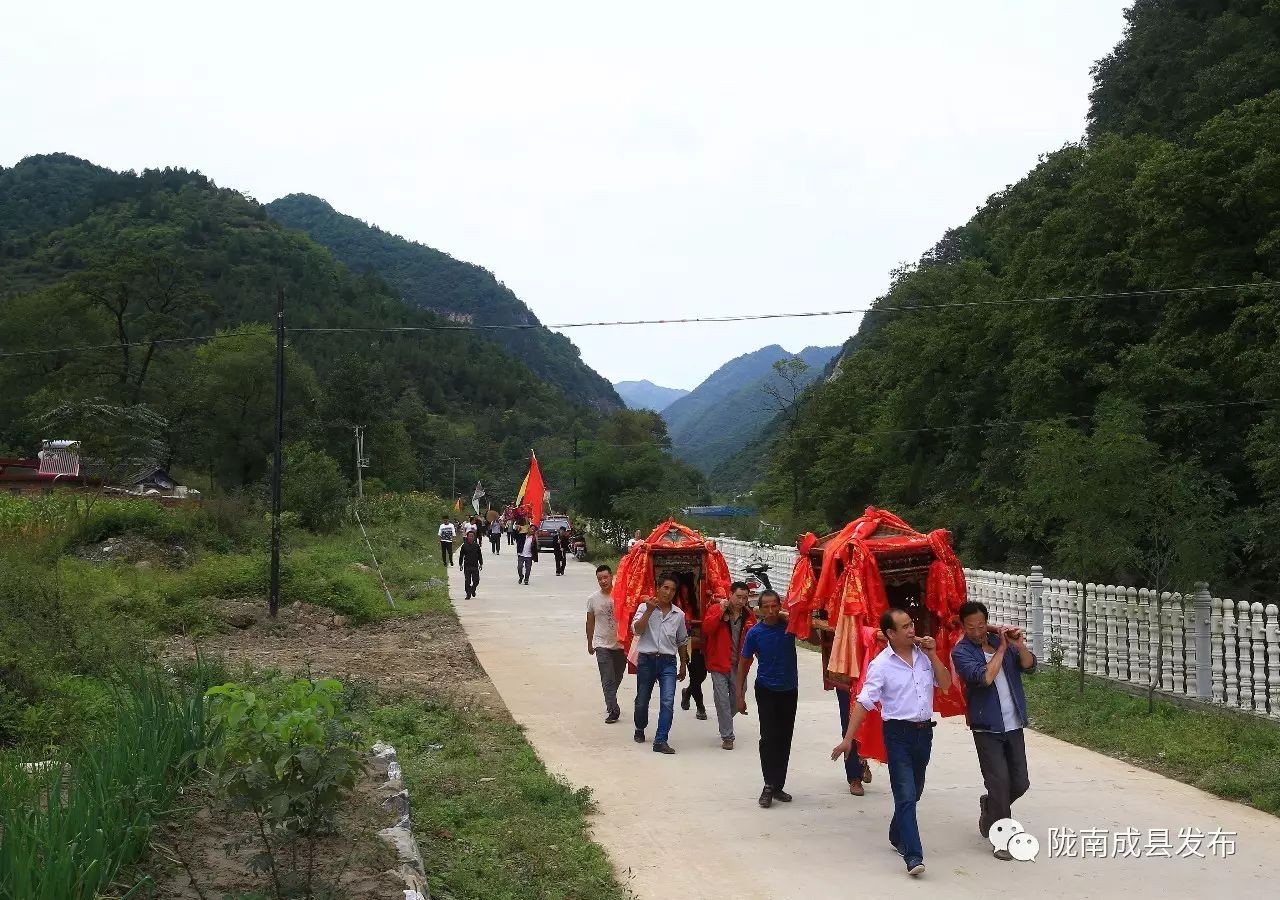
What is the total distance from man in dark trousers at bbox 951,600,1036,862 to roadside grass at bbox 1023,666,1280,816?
2429 millimetres

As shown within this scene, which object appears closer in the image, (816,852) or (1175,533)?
(816,852)

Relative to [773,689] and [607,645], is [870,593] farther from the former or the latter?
[607,645]

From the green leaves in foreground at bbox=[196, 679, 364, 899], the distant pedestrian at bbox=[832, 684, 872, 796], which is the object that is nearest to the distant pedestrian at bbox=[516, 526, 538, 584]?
the distant pedestrian at bbox=[832, 684, 872, 796]

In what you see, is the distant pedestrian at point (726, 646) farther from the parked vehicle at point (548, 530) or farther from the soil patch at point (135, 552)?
the parked vehicle at point (548, 530)

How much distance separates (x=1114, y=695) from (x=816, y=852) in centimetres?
726

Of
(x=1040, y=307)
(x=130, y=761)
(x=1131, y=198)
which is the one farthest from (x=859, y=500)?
(x=130, y=761)

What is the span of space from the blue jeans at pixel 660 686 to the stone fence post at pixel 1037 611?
7001 mm

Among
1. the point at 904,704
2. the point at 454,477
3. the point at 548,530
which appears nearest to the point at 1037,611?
the point at 904,704

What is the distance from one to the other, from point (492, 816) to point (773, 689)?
2.28 m

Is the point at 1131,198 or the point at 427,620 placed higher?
the point at 1131,198

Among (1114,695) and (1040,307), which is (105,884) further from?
(1040,307)

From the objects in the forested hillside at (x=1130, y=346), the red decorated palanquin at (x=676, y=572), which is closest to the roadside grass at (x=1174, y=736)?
the forested hillside at (x=1130, y=346)

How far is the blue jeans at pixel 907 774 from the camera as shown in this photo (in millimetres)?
7145

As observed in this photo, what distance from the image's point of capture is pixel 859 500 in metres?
56.6
